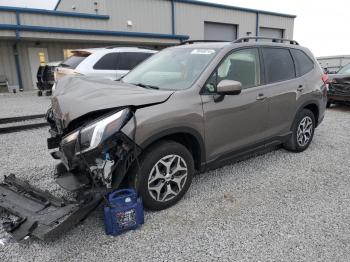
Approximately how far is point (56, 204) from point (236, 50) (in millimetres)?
2787

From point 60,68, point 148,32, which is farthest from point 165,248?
point 148,32

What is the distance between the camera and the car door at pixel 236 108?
340cm

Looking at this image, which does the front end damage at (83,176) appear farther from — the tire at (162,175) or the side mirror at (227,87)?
the side mirror at (227,87)

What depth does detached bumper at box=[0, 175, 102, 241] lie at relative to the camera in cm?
247

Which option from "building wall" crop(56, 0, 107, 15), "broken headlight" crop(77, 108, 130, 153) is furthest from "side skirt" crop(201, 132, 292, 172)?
"building wall" crop(56, 0, 107, 15)

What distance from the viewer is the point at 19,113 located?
886 centimetres

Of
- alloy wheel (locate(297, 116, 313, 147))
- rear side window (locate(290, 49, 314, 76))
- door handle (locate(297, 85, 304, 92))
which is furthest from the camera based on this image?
alloy wheel (locate(297, 116, 313, 147))

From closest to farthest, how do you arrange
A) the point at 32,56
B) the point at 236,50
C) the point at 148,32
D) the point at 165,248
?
1. the point at 165,248
2. the point at 236,50
3. the point at 32,56
4. the point at 148,32

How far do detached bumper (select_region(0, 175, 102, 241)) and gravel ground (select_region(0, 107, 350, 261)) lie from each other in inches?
8.7

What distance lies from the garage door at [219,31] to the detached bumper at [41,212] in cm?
2126

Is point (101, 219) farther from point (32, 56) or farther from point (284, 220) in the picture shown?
point (32, 56)

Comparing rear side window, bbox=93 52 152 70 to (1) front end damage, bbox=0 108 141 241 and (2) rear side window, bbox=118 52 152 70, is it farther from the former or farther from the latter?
(1) front end damage, bbox=0 108 141 241

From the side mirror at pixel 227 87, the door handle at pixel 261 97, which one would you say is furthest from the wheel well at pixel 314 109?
the side mirror at pixel 227 87

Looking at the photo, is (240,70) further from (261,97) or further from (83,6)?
(83,6)
